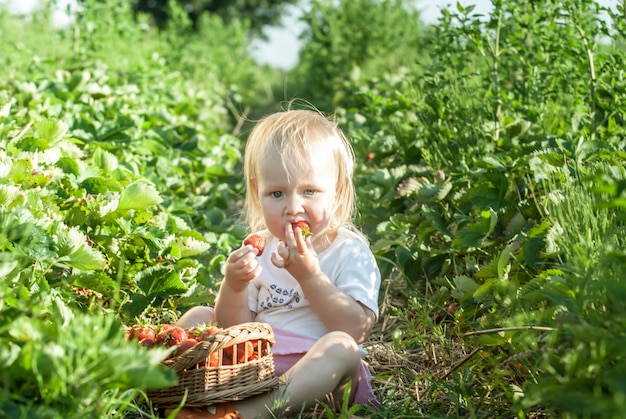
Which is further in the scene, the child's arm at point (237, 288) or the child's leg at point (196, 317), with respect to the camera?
the child's leg at point (196, 317)

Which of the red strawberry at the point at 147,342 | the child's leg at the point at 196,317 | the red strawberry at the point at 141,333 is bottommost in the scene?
the child's leg at the point at 196,317

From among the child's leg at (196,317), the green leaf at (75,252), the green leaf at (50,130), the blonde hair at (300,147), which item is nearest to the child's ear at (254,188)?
the blonde hair at (300,147)

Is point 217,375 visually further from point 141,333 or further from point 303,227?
point 303,227

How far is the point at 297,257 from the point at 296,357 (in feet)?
0.97

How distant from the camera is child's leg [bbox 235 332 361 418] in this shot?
2.01 m

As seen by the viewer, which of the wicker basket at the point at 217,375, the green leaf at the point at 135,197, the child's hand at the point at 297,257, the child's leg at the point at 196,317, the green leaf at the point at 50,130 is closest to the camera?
the wicker basket at the point at 217,375

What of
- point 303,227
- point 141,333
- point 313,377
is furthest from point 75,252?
point 313,377

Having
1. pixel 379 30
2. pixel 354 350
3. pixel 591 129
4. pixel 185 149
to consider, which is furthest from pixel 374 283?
pixel 379 30

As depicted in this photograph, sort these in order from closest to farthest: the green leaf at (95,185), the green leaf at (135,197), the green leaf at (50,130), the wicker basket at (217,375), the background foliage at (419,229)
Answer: the background foliage at (419,229) → the wicker basket at (217,375) → the green leaf at (135,197) → the green leaf at (95,185) → the green leaf at (50,130)

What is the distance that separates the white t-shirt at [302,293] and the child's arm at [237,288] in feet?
0.24

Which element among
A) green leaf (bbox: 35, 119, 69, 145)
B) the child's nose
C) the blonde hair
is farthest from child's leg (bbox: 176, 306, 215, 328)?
green leaf (bbox: 35, 119, 69, 145)

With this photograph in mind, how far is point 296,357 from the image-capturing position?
2256 mm

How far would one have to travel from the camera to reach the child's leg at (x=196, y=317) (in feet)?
7.95

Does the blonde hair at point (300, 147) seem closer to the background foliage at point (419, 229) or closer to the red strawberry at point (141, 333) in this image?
the background foliage at point (419, 229)
